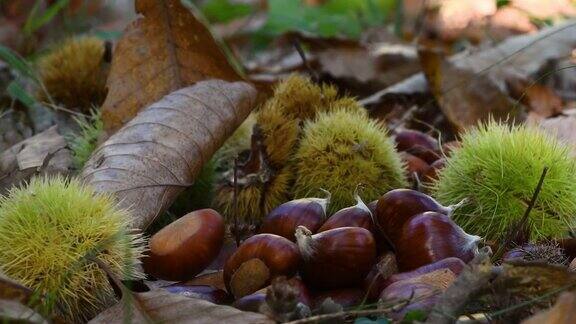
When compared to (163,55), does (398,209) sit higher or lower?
lower

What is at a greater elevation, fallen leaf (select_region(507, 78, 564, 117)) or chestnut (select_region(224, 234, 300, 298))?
chestnut (select_region(224, 234, 300, 298))

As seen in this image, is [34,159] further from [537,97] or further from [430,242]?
[537,97]

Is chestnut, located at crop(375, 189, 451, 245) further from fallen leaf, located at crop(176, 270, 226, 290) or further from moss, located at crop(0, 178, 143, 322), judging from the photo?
moss, located at crop(0, 178, 143, 322)

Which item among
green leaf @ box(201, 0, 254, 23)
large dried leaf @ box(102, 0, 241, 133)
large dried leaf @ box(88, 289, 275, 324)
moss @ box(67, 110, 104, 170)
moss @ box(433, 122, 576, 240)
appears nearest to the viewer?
large dried leaf @ box(88, 289, 275, 324)

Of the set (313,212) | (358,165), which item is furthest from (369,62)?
(313,212)

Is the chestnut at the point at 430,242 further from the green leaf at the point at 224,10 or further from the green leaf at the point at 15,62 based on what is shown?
the green leaf at the point at 224,10

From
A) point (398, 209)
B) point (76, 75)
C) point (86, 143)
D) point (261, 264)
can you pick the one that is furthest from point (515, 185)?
point (76, 75)

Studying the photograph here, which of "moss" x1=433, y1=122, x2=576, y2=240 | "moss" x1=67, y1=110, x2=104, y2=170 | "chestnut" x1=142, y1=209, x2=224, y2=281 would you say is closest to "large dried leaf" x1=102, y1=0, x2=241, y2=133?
"moss" x1=67, y1=110, x2=104, y2=170

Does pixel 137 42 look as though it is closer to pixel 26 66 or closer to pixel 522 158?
pixel 26 66
